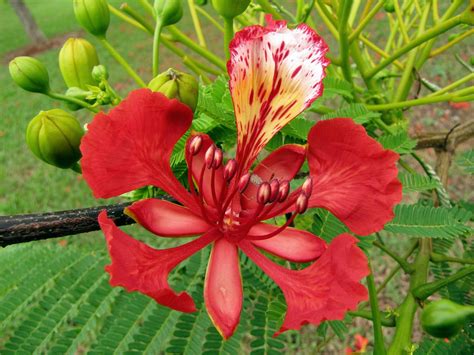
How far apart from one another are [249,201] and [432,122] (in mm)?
5226

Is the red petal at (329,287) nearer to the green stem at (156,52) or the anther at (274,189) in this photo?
the anther at (274,189)

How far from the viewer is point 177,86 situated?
918 millimetres

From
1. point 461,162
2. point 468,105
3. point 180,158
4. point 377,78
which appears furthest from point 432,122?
point 180,158

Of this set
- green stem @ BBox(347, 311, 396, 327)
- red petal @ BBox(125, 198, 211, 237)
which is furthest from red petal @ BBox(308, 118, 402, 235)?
green stem @ BBox(347, 311, 396, 327)

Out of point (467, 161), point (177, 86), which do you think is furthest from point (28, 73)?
point (467, 161)

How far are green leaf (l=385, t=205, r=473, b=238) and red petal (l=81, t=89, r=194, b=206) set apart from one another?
56 cm

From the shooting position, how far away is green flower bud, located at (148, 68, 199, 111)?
3.01 ft

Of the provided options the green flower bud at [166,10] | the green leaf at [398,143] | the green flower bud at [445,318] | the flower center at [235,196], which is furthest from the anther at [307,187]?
the green flower bud at [166,10]

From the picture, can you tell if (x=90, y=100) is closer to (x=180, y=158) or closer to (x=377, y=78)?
(x=180, y=158)

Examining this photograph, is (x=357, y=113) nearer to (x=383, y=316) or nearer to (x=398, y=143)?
(x=398, y=143)

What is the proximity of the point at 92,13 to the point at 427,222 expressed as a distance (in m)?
0.88

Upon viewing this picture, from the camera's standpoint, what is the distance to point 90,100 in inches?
43.5

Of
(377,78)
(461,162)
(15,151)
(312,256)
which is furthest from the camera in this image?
(15,151)

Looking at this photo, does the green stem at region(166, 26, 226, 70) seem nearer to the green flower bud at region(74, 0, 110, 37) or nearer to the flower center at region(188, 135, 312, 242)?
the green flower bud at region(74, 0, 110, 37)
